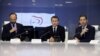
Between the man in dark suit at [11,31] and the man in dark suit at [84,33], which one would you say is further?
the man in dark suit at [11,31]

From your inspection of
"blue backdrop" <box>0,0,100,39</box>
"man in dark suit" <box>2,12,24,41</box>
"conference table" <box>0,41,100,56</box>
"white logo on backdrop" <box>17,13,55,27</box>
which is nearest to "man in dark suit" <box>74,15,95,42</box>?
"man in dark suit" <box>2,12,24,41</box>

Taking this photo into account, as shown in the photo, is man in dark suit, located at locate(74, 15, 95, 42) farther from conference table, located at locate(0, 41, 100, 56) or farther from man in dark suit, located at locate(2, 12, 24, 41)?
conference table, located at locate(0, 41, 100, 56)

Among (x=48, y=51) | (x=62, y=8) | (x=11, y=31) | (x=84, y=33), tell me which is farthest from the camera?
(x=62, y=8)

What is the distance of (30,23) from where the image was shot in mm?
6781

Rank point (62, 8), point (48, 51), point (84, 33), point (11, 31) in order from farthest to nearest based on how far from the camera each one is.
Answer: point (62, 8), point (11, 31), point (84, 33), point (48, 51)

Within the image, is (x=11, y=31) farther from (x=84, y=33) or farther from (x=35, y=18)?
(x=35, y=18)

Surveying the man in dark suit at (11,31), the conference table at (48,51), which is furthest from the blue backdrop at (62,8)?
the conference table at (48,51)

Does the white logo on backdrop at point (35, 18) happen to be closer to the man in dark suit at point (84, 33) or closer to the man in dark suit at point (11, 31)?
the man in dark suit at point (11, 31)

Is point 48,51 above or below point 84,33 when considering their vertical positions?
above

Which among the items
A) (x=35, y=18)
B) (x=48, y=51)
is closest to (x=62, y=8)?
(x=35, y=18)

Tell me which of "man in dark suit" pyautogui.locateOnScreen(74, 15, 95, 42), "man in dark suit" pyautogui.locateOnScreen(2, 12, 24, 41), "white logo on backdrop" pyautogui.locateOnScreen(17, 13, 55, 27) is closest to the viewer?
"man in dark suit" pyautogui.locateOnScreen(74, 15, 95, 42)

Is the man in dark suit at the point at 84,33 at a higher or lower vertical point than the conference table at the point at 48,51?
lower

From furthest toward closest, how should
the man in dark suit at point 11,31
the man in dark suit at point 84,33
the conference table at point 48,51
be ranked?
the man in dark suit at point 11,31
the man in dark suit at point 84,33
the conference table at point 48,51

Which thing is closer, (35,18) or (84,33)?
(84,33)
